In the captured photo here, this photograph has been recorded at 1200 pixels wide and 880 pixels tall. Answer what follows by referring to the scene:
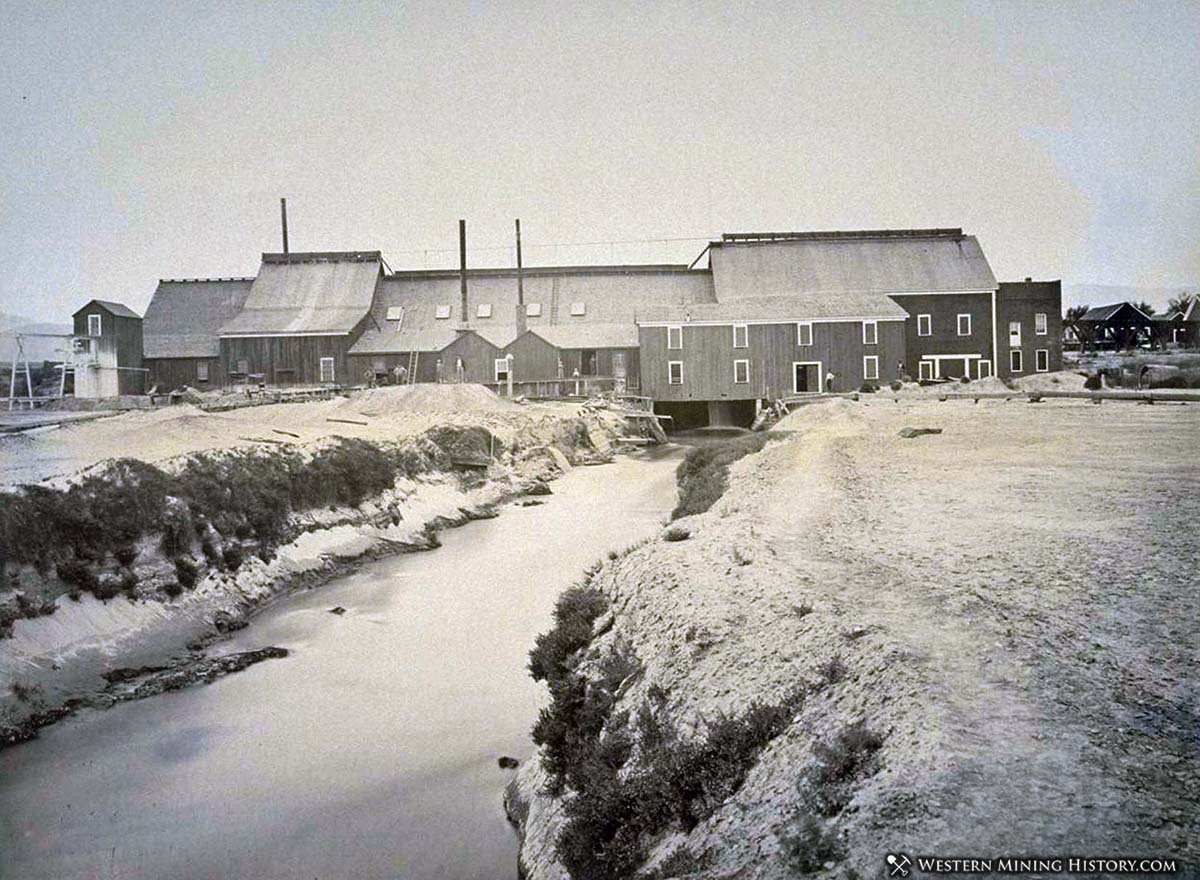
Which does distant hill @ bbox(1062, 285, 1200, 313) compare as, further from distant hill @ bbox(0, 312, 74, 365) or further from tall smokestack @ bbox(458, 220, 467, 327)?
tall smokestack @ bbox(458, 220, 467, 327)

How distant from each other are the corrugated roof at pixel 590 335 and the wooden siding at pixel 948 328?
17598mm

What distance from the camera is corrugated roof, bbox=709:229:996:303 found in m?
63.1

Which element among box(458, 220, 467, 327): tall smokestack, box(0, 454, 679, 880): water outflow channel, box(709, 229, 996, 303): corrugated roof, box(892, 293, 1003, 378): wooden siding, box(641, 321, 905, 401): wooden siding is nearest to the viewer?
box(0, 454, 679, 880): water outflow channel

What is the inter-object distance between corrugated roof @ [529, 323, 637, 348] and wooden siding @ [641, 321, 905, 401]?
293 inches

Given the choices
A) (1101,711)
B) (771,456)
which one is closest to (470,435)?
(771,456)

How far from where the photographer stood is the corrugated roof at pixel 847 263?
63.1 metres

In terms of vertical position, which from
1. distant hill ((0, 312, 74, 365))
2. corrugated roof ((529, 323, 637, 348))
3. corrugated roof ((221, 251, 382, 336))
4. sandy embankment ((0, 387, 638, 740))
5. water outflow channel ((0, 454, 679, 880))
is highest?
corrugated roof ((221, 251, 382, 336))

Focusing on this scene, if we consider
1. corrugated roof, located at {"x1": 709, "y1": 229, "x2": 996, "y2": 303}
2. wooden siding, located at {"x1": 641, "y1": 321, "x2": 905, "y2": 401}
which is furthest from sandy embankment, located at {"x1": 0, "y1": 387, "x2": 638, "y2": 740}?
corrugated roof, located at {"x1": 709, "y1": 229, "x2": 996, "y2": 303}

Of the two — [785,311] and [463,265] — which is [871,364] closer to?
[785,311]

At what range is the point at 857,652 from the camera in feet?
26.6

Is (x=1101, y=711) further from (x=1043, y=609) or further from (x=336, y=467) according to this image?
(x=336, y=467)

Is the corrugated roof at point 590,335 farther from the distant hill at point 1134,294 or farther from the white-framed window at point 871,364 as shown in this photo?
the distant hill at point 1134,294

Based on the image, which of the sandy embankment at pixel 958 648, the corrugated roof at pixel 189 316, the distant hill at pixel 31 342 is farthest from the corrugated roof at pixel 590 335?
the sandy embankment at pixel 958 648

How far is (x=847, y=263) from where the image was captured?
66.0 metres
